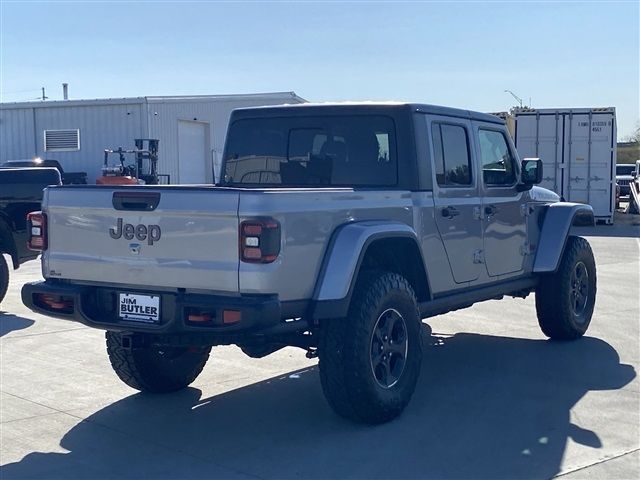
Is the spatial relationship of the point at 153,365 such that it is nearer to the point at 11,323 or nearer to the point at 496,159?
the point at 496,159

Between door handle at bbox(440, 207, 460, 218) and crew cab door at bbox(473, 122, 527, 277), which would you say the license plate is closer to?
door handle at bbox(440, 207, 460, 218)

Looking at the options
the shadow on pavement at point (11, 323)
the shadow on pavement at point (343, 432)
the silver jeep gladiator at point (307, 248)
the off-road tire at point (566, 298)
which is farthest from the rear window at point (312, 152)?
the shadow on pavement at point (11, 323)

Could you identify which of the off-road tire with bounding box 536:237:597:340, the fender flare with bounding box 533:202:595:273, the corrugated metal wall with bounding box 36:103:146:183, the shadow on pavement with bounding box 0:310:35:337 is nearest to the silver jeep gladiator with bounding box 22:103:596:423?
the fender flare with bounding box 533:202:595:273

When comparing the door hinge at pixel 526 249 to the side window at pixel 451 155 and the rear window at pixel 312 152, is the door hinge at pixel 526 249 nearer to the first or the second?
the side window at pixel 451 155

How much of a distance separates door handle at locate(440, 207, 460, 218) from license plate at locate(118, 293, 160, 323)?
2299 millimetres

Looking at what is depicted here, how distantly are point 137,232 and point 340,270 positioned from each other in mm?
1228

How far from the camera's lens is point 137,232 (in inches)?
214

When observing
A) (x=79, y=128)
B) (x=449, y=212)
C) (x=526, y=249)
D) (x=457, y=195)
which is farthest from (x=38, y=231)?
(x=79, y=128)

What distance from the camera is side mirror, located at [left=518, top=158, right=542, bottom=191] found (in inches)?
311

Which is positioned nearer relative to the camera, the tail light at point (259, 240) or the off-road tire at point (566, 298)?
the tail light at point (259, 240)

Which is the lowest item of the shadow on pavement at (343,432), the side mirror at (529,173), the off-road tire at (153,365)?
the shadow on pavement at (343,432)

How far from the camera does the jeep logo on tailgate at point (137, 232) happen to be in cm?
535

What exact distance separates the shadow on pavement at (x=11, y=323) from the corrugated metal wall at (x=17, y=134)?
22.8 metres

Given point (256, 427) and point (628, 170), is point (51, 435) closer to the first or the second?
point (256, 427)
